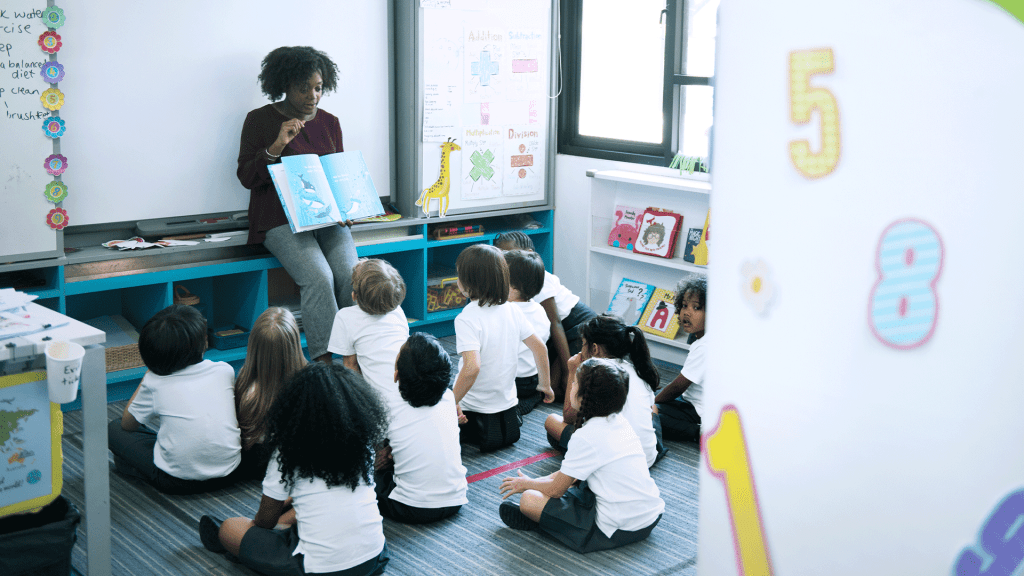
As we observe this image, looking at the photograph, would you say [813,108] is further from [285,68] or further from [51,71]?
[285,68]

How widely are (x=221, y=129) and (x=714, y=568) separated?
10.8 ft

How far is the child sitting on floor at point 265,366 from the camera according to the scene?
2.64 meters

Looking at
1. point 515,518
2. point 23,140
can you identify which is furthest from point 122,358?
point 515,518

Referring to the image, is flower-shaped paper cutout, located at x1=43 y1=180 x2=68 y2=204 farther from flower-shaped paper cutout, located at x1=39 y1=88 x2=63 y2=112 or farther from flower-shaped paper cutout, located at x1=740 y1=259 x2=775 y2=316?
flower-shaped paper cutout, located at x1=740 y1=259 x2=775 y2=316

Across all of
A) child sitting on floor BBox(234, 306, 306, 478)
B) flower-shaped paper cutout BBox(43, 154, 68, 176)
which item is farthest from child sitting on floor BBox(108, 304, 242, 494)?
flower-shaped paper cutout BBox(43, 154, 68, 176)

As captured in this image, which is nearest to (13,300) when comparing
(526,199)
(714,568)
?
(714,568)

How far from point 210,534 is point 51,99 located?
178 cm

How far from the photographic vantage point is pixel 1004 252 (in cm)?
84

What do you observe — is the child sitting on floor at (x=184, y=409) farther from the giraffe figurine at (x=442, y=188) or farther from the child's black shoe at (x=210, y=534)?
the giraffe figurine at (x=442, y=188)

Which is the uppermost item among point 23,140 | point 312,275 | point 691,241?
point 23,140

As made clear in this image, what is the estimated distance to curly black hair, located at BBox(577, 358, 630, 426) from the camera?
233cm

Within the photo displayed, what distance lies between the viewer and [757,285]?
1047 millimetres

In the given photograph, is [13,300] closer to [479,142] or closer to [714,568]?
[714,568]

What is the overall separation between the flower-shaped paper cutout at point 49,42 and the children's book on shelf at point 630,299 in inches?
106
